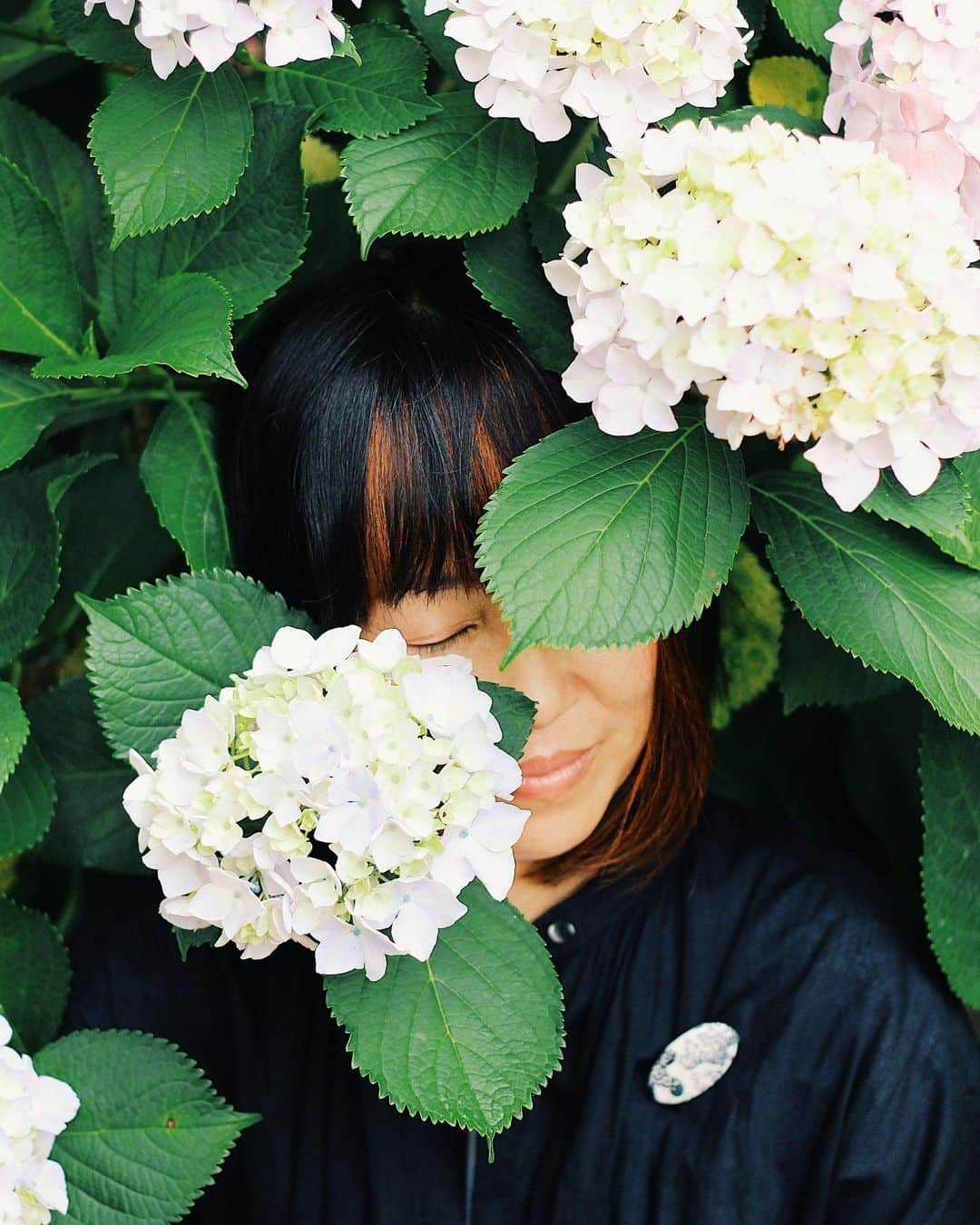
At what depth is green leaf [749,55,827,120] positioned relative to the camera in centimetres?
111

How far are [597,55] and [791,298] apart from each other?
0.69ft

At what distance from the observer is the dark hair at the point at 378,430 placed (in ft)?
2.99

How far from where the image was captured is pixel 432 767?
2.49ft

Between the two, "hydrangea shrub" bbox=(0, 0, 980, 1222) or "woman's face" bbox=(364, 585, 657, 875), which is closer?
"hydrangea shrub" bbox=(0, 0, 980, 1222)

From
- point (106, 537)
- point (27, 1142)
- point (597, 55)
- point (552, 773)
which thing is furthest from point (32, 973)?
point (597, 55)

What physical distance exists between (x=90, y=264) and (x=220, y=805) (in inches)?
23.0

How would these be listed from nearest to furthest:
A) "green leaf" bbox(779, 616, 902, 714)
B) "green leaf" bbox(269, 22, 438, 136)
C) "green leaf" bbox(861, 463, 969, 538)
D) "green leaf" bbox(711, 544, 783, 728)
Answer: "green leaf" bbox(861, 463, 969, 538), "green leaf" bbox(269, 22, 438, 136), "green leaf" bbox(779, 616, 902, 714), "green leaf" bbox(711, 544, 783, 728)

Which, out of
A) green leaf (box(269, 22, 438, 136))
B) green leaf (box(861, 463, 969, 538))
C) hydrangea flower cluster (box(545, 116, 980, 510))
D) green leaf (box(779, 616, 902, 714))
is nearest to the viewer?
hydrangea flower cluster (box(545, 116, 980, 510))

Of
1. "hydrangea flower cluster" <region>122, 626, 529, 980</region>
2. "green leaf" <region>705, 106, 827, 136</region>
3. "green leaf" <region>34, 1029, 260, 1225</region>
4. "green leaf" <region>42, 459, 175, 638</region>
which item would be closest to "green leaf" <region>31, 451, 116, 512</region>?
"green leaf" <region>42, 459, 175, 638</region>

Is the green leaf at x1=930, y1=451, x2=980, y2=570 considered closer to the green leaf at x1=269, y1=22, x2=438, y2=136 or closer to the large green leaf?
the green leaf at x1=269, y1=22, x2=438, y2=136

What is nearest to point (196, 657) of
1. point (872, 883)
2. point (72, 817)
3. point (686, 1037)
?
point (72, 817)

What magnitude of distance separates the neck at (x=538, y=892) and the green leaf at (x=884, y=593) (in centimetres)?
39

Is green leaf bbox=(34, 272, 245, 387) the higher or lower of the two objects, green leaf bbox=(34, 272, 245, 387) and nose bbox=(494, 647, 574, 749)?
the higher

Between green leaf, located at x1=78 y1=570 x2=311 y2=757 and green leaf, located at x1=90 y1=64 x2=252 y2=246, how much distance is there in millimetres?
240
